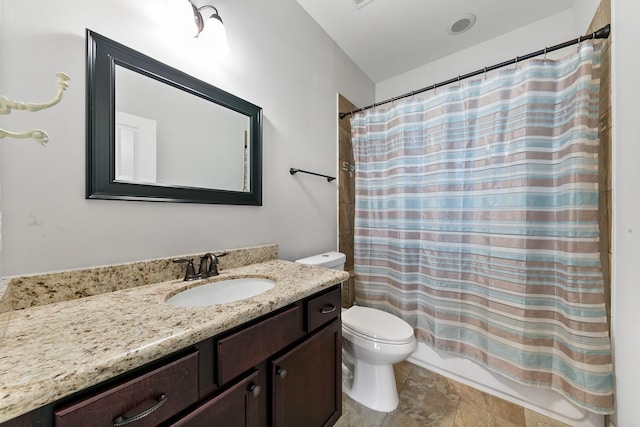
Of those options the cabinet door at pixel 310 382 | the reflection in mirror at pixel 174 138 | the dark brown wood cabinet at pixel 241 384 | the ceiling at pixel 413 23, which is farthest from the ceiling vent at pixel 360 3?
the cabinet door at pixel 310 382

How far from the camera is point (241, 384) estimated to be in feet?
2.32

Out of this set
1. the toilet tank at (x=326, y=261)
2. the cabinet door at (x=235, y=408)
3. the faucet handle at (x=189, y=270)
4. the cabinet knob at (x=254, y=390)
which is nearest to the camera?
the cabinet door at (x=235, y=408)

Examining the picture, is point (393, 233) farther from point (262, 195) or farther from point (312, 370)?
point (312, 370)

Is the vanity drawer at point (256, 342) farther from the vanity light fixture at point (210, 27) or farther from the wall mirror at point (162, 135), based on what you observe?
the vanity light fixture at point (210, 27)

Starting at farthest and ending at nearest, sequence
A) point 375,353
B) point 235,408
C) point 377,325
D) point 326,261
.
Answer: point 326,261, point 377,325, point 375,353, point 235,408

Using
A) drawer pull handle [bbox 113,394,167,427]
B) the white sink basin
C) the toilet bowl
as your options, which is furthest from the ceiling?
drawer pull handle [bbox 113,394,167,427]

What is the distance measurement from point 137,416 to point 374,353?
42.8 inches

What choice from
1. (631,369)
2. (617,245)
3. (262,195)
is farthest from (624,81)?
(262,195)

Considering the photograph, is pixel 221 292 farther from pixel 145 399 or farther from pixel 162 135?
pixel 162 135

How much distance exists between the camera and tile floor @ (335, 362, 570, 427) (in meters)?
1.28

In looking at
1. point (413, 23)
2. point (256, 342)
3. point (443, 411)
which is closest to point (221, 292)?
point (256, 342)

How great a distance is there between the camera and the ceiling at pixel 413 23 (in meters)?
1.58

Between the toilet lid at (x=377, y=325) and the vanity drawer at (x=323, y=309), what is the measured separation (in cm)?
34

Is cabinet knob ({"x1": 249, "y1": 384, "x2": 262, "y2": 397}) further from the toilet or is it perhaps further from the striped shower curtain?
the striped shower curtain
